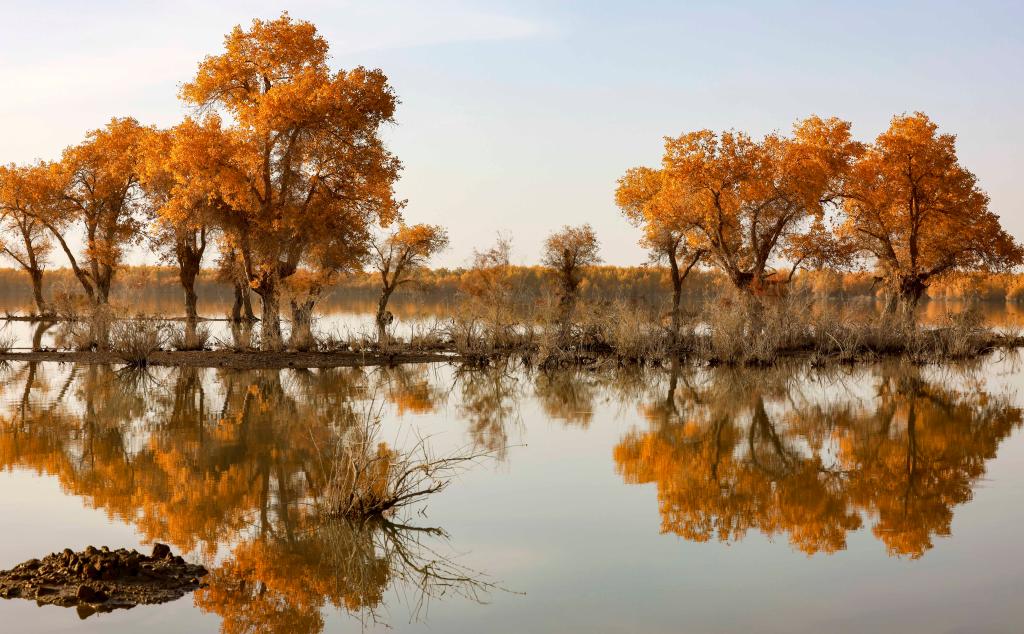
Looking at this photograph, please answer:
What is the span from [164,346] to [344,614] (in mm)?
20152

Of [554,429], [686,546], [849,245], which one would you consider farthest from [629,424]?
[849,245]

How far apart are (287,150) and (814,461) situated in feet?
60.8

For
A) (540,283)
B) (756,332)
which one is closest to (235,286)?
(756,332)

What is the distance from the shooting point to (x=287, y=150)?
2633cm

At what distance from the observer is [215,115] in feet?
88.8

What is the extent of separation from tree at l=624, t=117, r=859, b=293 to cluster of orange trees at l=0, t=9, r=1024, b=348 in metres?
0.07

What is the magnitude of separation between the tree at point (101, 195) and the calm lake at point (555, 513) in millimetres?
29292

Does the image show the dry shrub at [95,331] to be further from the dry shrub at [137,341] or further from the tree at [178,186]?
the tree at [178,186]

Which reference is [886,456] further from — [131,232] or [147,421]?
[131,232]

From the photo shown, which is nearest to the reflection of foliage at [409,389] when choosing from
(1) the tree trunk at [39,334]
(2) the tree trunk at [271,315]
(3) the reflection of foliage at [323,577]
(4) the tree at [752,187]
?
(2) the tree trunk at [271,315]

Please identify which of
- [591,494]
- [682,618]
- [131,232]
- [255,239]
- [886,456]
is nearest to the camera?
[682,618]

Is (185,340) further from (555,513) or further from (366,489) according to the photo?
(555,513)

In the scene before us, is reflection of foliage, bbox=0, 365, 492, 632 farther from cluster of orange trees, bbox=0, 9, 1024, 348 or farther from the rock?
cluster of orange trees, bbox=0, 9, 1024, 348

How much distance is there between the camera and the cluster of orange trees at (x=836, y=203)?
36594mm
